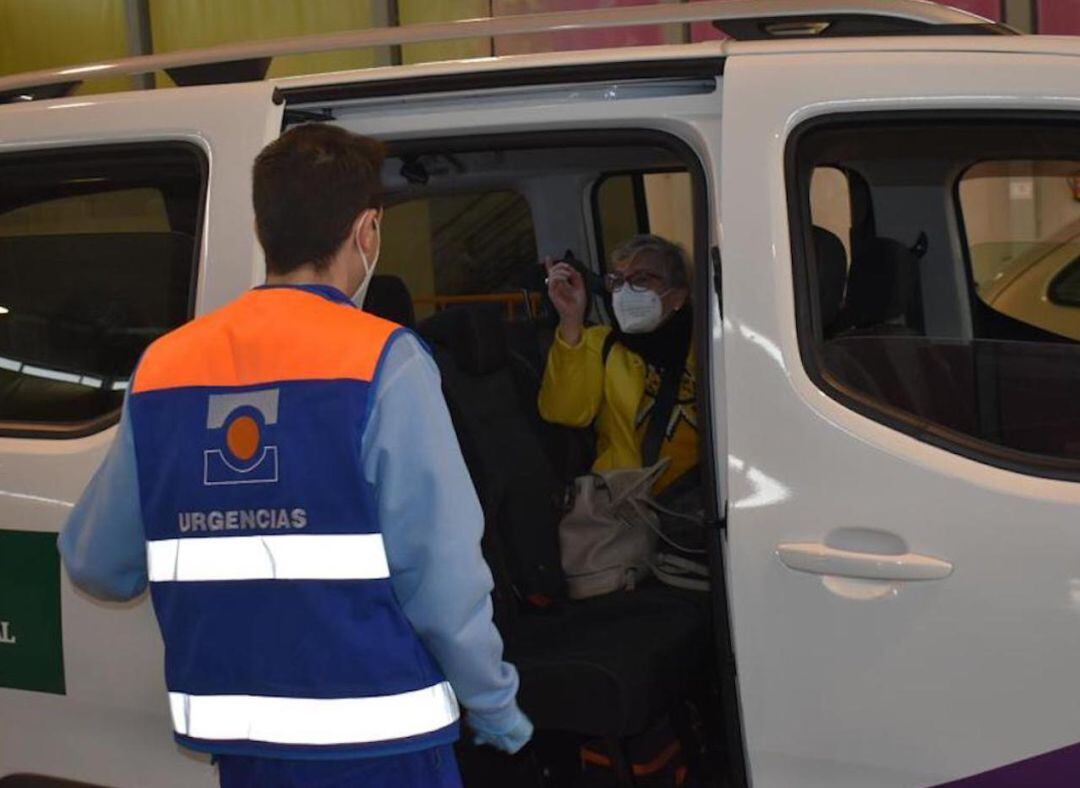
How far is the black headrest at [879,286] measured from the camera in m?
2.25

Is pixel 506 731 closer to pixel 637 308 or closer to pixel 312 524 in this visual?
pixel 312 524

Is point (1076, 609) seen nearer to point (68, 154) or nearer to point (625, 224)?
point (68, 154)

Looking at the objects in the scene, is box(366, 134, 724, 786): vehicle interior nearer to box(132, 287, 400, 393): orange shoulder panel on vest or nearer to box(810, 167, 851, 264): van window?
box(810, 167, 851, 264): van window

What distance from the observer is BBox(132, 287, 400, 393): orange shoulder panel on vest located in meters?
1.68

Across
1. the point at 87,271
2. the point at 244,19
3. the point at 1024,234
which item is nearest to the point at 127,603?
the point at 87,271

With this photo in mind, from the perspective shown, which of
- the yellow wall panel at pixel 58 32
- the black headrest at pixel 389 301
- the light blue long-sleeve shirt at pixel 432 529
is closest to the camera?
the light blue long-sleeve shirt at pixel 432 529

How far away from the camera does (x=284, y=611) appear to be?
5.60 feet

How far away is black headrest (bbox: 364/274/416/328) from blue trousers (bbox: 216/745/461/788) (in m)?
1.09

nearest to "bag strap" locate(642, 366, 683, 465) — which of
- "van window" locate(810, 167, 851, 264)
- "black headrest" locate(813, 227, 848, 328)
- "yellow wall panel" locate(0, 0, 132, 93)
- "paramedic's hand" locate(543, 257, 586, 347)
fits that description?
"paramedic's hand" locate(543, 257, 586, 347)

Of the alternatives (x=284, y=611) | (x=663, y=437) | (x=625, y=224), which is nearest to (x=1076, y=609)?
(x=284, y=611)

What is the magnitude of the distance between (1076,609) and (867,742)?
35 cm

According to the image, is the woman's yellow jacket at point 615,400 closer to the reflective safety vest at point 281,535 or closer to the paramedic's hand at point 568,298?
the paramedic's hand at point 568,298

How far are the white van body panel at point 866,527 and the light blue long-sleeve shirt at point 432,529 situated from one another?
1.60 ft

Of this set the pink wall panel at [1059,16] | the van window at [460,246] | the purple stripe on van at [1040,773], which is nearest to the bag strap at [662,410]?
the van window at [460,246]
